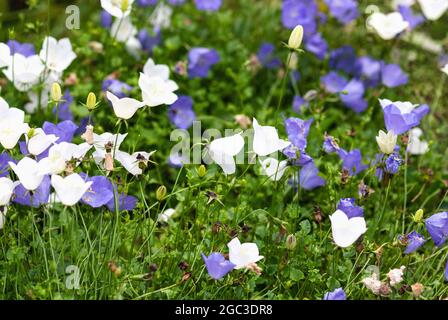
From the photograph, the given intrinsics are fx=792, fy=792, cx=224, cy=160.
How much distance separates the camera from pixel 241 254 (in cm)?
165

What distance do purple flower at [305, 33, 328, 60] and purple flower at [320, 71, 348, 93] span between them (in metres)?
0.12

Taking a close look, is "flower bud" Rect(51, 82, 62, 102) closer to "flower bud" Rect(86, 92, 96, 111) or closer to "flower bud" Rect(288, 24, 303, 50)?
"flower bud" Rect(86, 92, 96, 111)

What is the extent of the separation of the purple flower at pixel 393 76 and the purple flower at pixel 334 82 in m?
0.14

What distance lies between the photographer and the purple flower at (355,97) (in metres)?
2.77

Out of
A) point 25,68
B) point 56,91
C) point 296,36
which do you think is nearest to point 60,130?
point 56,91

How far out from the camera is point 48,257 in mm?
1814

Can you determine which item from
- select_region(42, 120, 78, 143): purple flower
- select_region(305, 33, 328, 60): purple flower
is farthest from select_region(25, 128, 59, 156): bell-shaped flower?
select_region(305, 33, 328, 60): purple flower

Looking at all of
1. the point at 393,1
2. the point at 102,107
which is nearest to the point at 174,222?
the point at 102,107

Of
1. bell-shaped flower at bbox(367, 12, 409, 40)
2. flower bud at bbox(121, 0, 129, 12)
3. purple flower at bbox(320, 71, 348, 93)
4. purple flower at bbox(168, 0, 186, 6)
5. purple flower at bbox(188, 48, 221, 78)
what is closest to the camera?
flower bud at bbox(121, 0, 129, 12)

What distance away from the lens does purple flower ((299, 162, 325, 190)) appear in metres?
2.24
